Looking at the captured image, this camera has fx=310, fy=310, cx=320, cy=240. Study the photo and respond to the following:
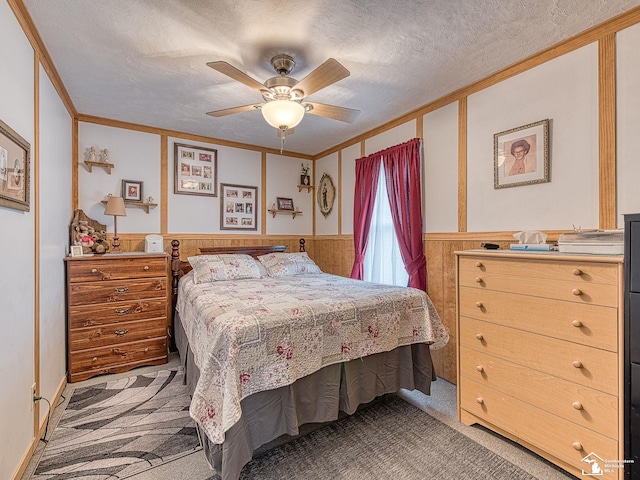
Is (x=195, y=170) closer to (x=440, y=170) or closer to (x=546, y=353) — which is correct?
(x=440, y=170)

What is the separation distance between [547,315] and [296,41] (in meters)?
2.27

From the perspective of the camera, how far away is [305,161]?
484 centimetres

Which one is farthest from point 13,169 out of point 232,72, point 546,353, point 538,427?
point 538,427

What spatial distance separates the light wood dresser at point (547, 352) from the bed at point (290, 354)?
0.43 metres

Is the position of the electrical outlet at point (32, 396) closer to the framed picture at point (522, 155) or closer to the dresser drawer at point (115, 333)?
the dresser drawer at point (115, 333)

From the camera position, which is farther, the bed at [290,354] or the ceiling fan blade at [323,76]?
the ceiling fan blade at [323,76]

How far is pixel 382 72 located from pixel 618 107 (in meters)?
1.53

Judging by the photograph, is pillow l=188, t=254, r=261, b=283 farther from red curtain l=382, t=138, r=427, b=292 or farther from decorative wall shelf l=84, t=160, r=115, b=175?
red curtain l=382, t=138, r=427, b=292

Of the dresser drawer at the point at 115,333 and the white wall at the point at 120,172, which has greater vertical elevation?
the white wall at the point at 120,172

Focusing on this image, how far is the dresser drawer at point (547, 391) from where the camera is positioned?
4.94 feet

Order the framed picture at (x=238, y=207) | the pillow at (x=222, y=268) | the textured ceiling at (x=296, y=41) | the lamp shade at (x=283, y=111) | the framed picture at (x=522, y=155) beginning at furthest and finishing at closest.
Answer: the framed picture at (x=238, y=207), the pillow at (x=222, y=268), the framed picture at (x=522, y=155), the lamp shade at (x=283, y=111), the textured ceiling at (x=296, y=41)

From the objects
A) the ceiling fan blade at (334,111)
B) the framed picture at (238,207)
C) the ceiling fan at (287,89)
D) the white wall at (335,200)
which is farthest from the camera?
the white wall at (335,200)

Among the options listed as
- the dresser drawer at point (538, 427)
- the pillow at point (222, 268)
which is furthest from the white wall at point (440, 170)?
the pillow at point (222, 268)

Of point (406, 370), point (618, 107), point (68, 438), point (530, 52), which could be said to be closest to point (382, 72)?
point (530, 52)
